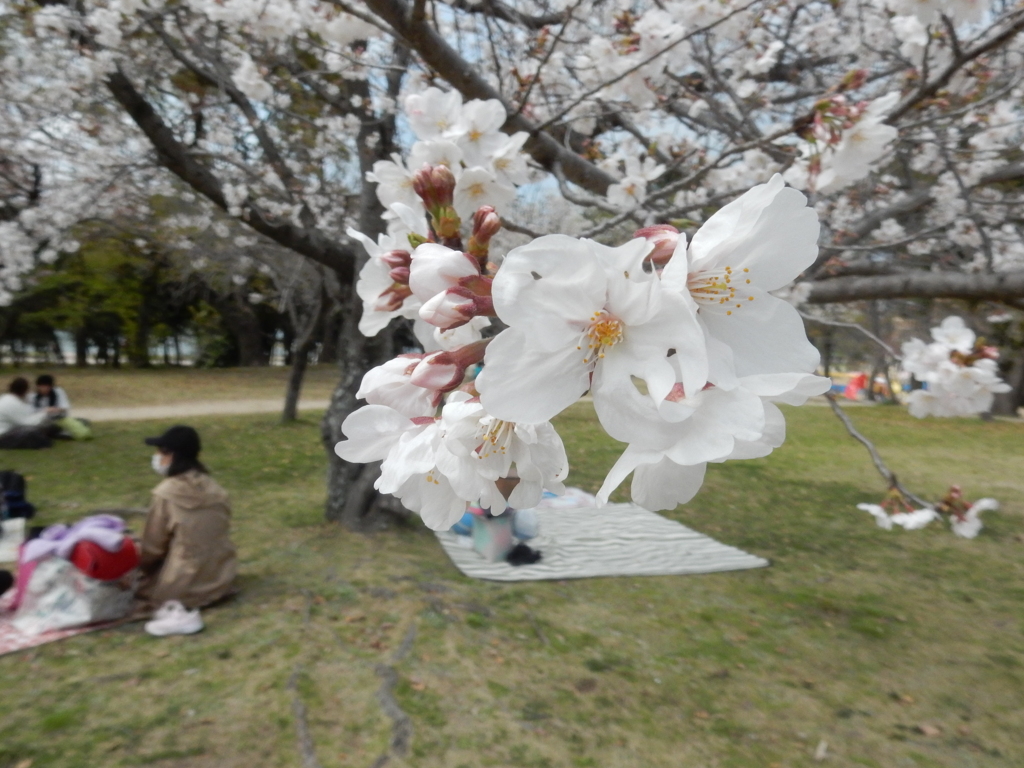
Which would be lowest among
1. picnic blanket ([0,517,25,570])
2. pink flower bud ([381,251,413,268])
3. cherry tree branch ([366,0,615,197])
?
picnic blanket ([0,517,25,570])

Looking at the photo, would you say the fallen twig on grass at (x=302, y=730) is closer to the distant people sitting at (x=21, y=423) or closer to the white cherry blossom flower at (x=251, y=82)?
the white cherry blossom flower at (x=251, y=82)

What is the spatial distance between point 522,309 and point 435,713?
2690 millimetres

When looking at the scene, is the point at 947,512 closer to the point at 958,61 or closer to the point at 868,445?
the point at 868,445

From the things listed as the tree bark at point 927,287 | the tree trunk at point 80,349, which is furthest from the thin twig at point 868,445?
the tree trunk at point 80,349

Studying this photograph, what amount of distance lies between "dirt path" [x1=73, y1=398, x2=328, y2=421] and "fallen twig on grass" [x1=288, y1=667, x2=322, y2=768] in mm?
8601

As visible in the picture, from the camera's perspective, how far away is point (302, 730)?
2.67 m

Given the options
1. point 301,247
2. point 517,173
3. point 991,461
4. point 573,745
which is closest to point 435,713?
point 573,745

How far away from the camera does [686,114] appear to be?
4082mm

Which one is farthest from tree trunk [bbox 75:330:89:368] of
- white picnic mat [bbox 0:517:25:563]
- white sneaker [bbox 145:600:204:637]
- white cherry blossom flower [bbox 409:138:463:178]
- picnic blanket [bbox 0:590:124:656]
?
white cherry blossom flower [bbox 409:138:463:178]

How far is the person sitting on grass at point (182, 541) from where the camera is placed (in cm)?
357

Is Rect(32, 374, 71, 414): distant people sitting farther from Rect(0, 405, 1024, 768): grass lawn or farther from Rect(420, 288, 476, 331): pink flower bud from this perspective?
Rect(420, 288, 476, 331): pink flower bud

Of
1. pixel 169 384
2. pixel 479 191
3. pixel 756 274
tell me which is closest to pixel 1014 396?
pixel 479 191

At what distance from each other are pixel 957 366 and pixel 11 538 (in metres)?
5.43

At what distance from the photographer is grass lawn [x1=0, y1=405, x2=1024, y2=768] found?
264cm
